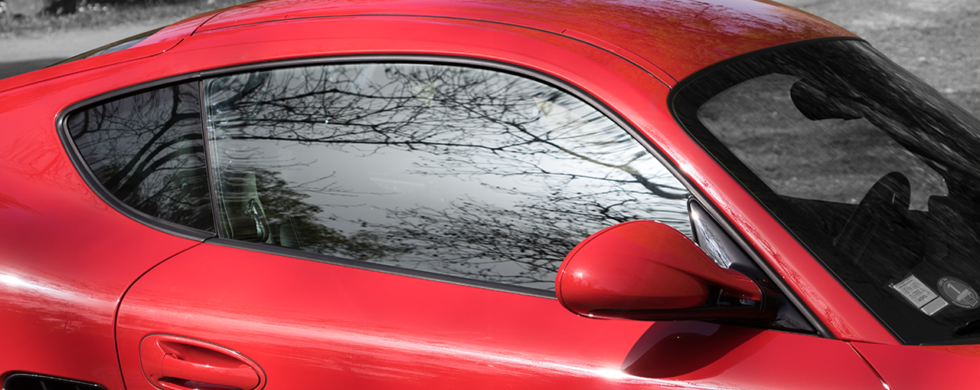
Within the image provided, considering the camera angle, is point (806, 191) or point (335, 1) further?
point (335, 1)

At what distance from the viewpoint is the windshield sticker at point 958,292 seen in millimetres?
1244

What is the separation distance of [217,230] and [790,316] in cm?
118

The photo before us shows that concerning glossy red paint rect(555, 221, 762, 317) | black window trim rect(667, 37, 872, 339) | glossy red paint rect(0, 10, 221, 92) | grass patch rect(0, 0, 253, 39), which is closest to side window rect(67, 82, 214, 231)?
glossy red paint rect(0, 10, 221, 92)

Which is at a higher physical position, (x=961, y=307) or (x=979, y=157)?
(x=979, y=157)

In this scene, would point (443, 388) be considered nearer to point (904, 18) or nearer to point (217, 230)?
point (217, 230)

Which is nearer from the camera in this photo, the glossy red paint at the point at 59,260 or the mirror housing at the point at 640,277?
the mirror housing at the point at 640,277

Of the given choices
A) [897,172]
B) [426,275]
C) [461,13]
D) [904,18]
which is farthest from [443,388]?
[904,18]

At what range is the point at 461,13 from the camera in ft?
5.27

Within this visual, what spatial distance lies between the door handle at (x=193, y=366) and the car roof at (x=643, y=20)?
80 centimetres

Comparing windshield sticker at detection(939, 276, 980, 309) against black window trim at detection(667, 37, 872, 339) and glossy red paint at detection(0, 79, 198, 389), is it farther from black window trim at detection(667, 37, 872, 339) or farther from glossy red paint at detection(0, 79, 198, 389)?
glossy red paint at detection(0, 79, 198, 389)

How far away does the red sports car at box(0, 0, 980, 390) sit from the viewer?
1181 millimetres

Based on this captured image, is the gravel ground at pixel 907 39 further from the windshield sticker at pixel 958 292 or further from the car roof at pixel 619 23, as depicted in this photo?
the windshield sticker at pixel 958 292

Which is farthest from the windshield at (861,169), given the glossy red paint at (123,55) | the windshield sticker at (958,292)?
the glossy red paint at (123,55)

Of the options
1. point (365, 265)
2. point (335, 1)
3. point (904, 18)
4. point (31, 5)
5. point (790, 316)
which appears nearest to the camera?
point (790, 316)
